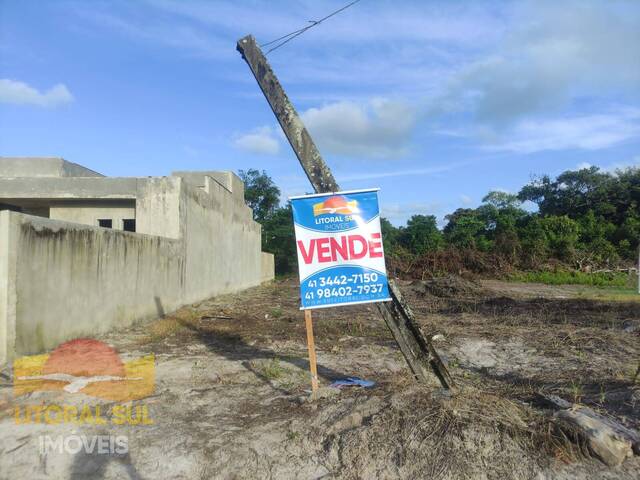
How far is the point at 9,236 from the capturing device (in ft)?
20.5

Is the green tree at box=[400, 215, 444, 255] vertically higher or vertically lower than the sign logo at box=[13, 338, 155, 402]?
higher

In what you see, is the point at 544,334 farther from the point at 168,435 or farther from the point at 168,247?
the point at 168,247

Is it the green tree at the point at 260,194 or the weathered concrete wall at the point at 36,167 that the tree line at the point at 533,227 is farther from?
the weathered concrete wall at the point at 36,167

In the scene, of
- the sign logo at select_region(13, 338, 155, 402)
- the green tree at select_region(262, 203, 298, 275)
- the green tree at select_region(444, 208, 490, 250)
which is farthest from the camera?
the green tree at select_region(262, 203, 298, 275)

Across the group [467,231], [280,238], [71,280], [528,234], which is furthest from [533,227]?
[71,280]

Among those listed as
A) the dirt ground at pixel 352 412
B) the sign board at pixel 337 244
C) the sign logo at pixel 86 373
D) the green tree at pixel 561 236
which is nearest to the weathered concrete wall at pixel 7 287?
the sign logo at pixel 86 373

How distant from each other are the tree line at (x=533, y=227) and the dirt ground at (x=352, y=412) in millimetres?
20081

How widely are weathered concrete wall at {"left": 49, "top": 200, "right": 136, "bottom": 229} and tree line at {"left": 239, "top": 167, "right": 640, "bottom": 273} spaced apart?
1698 centimetres

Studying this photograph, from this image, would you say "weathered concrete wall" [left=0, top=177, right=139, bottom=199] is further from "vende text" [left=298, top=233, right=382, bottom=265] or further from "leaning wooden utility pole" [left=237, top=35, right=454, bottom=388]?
"vende text" [left=298, top=233, right=382, bottom=265]

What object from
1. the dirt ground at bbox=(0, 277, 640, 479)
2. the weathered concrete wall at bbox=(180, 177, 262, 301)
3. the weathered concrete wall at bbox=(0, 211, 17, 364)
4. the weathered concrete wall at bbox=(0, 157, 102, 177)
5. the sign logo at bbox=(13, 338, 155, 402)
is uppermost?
the weathered concrete wall at bbox=(0, 157, 102, 177)

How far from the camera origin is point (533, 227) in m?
29.4

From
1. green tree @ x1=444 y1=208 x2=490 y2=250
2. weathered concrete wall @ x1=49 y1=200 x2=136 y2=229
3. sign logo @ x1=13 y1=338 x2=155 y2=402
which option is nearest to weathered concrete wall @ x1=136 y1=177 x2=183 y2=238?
weathered concrete wall @ x1=49 y1=200 x2=136 y2=229

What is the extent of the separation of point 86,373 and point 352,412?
3538 mm

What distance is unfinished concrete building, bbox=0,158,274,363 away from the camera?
660 centimetres
